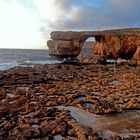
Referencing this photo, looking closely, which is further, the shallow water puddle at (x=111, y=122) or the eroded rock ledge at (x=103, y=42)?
the eroded rock ledge at (x=103, y=42)

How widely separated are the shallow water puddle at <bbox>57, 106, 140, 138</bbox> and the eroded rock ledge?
115 ft

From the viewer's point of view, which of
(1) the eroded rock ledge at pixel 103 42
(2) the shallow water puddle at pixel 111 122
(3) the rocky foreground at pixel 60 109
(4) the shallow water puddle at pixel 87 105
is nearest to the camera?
(3) the rocky foreground at pixel 60 109

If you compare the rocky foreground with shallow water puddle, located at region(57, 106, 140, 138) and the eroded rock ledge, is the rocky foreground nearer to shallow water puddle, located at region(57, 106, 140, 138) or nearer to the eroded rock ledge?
shallow water puddle, located at region(57, 106, 140, 138)

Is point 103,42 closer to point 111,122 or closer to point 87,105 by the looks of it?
point 87,105

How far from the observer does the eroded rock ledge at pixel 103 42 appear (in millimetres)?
47438

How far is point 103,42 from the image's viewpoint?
165ft

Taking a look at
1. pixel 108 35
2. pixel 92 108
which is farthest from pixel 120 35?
pixel 92 108

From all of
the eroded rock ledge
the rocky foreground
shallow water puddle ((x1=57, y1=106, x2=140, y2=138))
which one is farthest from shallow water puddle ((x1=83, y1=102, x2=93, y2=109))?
the eroded rock ledge

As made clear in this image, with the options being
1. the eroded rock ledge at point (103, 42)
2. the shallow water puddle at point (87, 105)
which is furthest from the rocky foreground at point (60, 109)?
the eroded rock ledge at point (103, 42)

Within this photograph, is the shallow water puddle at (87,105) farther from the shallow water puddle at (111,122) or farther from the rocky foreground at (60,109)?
the shallow water puddle at (111,122)

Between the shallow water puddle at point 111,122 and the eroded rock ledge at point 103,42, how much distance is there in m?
35.1

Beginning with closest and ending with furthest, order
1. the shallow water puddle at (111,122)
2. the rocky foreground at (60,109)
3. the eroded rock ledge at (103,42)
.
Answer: the rocky foreground at (60,109) → the shallow water puddle at (111,122) → the eroded rock ledge at (103,42)

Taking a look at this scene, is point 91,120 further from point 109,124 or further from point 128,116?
point 128,116

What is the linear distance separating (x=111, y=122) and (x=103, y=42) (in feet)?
132
